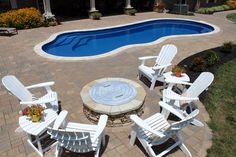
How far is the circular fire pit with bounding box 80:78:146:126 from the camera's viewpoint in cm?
554

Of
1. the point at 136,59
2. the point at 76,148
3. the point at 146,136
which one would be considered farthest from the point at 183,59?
the point at 76,148

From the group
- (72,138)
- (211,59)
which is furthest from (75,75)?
(211,59)

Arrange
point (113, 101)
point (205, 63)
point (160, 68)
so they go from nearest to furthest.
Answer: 1. point (113, 101)
2. point (160, 68)
3. point (205, 63)

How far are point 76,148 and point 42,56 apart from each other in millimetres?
7234

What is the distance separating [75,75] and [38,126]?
402 cm

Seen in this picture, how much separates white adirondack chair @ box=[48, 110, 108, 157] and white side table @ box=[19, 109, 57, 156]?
0.98 feet

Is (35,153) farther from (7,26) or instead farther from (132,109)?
(7,26)

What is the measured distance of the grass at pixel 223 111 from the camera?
16.4 ft

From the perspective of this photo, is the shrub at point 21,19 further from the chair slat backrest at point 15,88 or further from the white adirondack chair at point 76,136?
the white adirondack chair at point 76,136

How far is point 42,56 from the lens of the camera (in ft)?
34.2

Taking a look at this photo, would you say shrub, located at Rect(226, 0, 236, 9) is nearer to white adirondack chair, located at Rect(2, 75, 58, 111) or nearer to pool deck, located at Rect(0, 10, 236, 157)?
pool deck, located at Rect(0, 10, 236, 157)

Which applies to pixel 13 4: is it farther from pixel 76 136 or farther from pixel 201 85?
pixel 76 136

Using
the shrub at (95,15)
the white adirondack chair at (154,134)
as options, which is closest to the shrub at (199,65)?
the white adirondack chair at (154,134)

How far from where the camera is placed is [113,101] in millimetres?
5852
